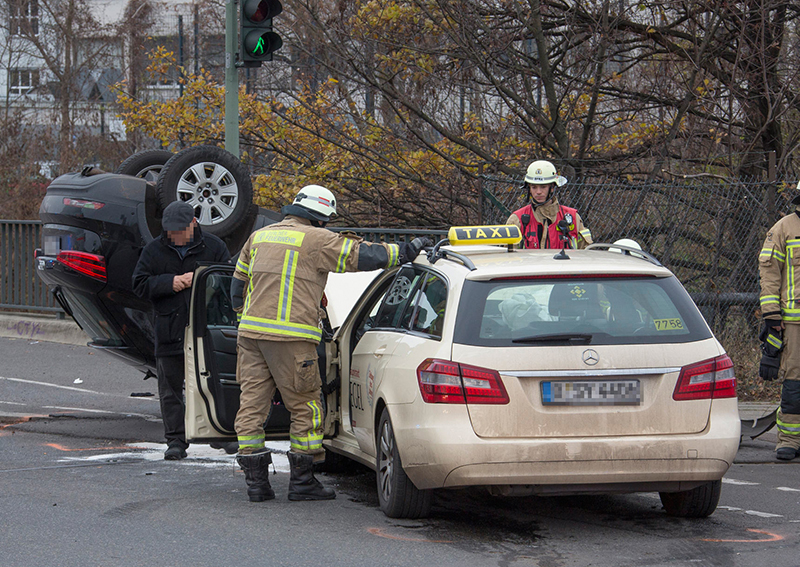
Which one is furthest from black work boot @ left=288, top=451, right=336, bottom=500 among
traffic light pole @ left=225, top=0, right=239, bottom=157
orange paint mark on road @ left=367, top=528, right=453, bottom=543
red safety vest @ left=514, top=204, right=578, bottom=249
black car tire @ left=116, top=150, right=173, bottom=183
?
traffic light pole @ left=225, top=0, right=239, bottom=157

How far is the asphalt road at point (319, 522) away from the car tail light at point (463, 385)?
0.68 metres

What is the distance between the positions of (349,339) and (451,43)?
7.18m

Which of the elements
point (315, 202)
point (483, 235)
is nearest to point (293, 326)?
point (315, 202)

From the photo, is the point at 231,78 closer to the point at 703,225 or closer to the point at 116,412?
the point at 116,412

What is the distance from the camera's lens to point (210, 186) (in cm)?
806

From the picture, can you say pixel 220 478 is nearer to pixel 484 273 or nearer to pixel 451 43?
pixel 484 273

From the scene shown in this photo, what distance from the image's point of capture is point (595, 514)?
5461 mm

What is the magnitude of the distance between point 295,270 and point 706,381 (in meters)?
2.24

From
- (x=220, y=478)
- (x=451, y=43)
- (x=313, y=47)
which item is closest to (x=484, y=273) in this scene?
(x=220, y=478)

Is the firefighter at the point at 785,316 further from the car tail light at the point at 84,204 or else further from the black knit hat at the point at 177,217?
the car tail light at the point at 84,204

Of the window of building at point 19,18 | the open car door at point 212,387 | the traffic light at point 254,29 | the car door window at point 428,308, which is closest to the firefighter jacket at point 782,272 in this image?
the car door window at point 428,308

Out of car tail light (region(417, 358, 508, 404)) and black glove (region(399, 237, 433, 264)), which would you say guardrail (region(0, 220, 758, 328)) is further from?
car tail light (region(417, 358, 508, 404))

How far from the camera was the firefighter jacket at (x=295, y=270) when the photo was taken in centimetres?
562

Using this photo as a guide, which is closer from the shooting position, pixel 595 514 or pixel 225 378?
pixel 595 514
